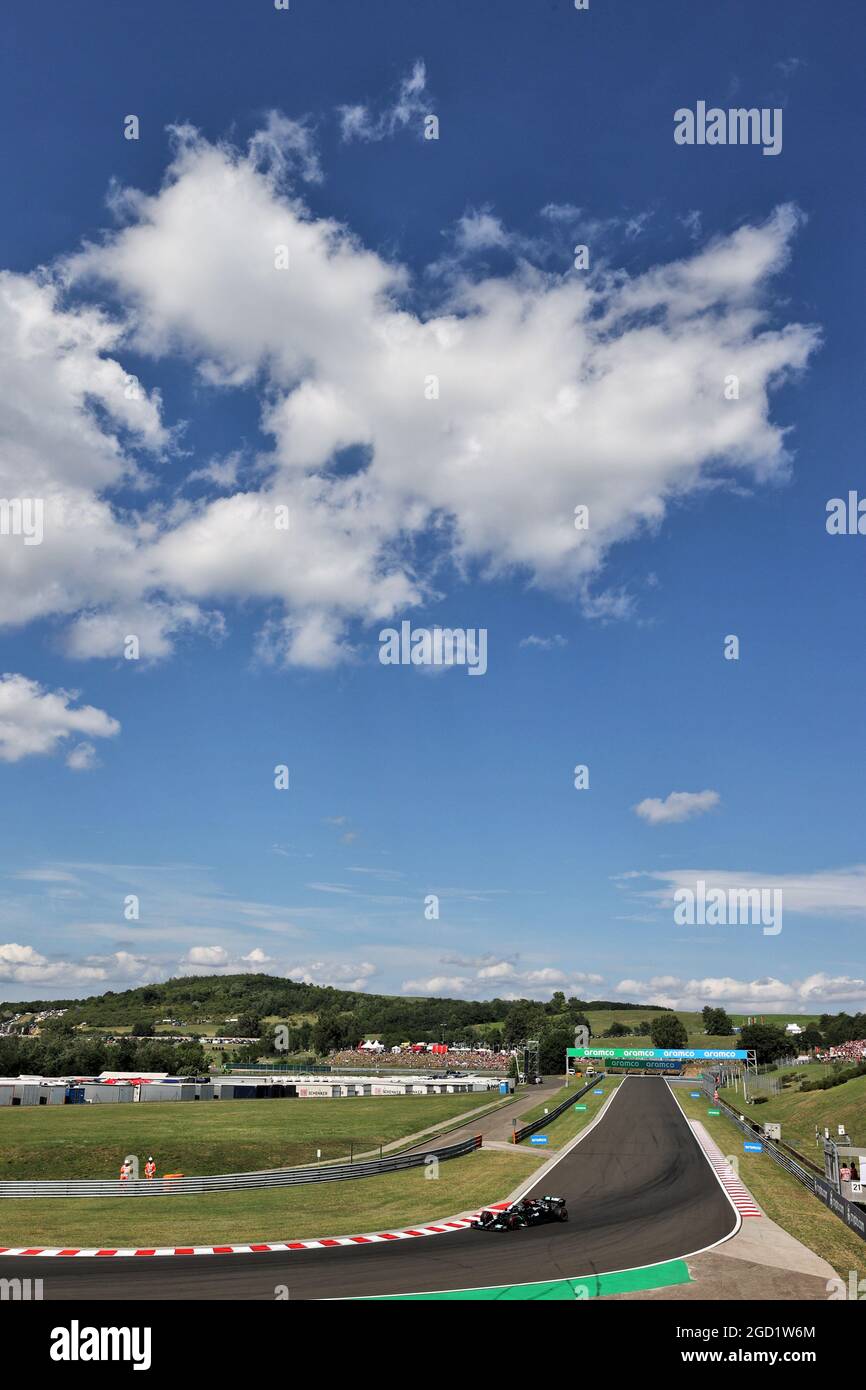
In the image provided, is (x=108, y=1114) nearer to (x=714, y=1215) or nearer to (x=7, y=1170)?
(x=7, y=1170)

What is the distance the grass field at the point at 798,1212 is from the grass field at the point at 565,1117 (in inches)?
463

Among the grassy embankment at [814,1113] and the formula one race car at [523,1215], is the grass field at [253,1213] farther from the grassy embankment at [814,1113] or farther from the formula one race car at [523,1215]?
the grassy embankment at [814,1113]

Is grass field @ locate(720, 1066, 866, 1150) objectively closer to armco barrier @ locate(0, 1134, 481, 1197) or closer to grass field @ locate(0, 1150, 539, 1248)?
grass field @ locate(0, 1150, 539, 1248)

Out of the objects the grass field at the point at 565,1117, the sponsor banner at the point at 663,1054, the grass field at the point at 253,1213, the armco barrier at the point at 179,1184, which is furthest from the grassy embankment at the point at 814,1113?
the sponsor banner at the point at 663,1054

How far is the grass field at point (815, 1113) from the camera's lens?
6831 centimetres

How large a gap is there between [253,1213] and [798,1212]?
2353 cm

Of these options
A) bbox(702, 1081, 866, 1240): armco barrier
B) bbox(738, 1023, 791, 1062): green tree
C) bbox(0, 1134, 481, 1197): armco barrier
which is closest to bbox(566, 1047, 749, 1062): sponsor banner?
bbox(738, 1023, 791, 1062): green tree

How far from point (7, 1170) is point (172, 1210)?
2218cm

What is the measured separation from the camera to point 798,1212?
39156 mm

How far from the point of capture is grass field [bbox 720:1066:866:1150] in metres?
68.3

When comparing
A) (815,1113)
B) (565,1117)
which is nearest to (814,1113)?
(815,1113)
